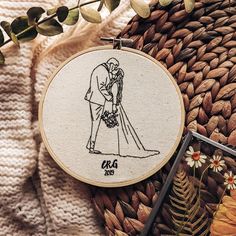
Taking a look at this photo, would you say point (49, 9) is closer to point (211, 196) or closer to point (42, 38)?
point (42, 38)

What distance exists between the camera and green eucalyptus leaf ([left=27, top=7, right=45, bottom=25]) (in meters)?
0.66

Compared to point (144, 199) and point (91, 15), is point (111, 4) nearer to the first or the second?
point (91, 15)

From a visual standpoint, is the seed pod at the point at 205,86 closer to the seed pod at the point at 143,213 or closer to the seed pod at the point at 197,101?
the seed pod at the point at 197,101

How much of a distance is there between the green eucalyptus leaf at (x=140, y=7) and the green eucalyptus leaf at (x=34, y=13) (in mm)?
113

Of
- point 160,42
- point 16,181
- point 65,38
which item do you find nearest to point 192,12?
point 160,42

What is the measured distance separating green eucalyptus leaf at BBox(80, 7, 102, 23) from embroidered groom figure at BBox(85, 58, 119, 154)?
53 millimetres

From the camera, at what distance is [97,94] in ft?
2.22

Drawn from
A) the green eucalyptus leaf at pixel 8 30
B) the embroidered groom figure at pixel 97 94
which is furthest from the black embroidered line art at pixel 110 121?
the green eucalyptus leaf at pixel 8 30

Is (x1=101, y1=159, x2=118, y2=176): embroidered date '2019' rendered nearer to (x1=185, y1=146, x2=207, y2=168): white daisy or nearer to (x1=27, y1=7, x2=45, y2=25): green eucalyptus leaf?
(x1=185, y1=146, x2=207, y2=168): white daisy

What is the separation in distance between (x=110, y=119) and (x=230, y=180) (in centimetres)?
16

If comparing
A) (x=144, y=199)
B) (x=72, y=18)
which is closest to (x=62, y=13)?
(x=72, y=18)

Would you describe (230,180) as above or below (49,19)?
below

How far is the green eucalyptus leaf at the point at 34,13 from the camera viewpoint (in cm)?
66

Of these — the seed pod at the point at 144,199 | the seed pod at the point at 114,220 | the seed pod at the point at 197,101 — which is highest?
the seed pod at the point at 197,101
